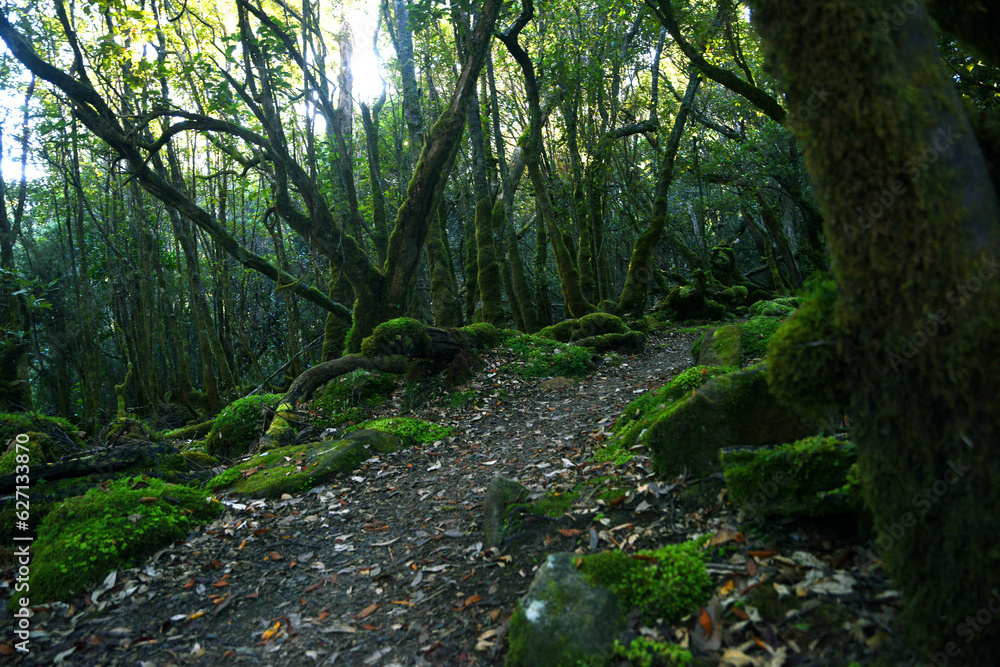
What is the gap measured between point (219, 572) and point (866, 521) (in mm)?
4624

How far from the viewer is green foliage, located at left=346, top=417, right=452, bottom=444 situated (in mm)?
7297

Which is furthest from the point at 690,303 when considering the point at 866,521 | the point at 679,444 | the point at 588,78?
the point at 866,521

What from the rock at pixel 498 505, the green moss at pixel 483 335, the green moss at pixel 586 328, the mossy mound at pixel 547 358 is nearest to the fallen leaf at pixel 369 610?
the rock at pixel 498 505

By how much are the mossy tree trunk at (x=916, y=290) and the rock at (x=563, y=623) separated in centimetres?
132

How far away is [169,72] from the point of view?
956 cm

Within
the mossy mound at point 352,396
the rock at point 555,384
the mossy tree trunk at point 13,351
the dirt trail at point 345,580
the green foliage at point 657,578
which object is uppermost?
the mossy tree trunk at point 13,351

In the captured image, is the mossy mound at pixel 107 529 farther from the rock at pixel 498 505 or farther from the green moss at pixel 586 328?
the green moss at pixel 586 328

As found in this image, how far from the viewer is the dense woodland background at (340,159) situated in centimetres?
974

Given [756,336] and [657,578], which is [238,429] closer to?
[657,578]

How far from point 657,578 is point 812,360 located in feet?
4.80

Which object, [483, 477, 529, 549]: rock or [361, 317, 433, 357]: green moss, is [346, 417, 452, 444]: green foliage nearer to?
[361, 317, 433, 357]: green moss

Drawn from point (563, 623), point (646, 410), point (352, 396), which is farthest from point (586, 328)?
point (563, 623)

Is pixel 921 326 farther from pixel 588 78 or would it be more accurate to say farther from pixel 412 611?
pixel 588 78

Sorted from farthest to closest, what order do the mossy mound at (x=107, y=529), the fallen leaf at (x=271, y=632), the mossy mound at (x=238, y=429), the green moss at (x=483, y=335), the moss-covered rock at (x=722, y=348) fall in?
the green moss at (x=483, y=335) < the mossy mound at (x=238, y=429) < the moss-covered rock at (x=722, y=348) < the mossy mound at (x=107, y=529) < the fallen leaf at (x=271, y=632)
